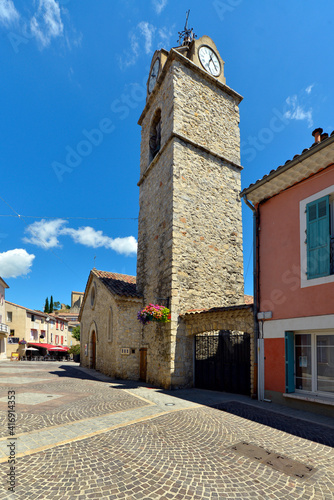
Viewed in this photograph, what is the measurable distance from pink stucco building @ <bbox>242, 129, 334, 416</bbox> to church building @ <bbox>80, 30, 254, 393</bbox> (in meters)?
1.57

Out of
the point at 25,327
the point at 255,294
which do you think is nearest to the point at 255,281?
the point at 255,294

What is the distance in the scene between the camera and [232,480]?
3.59 meters

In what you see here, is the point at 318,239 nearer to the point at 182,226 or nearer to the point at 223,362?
the point at 223,362

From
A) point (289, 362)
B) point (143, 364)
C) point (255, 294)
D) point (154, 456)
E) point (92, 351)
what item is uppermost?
point (255, 294)

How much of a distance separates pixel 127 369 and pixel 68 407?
5885 millimetres

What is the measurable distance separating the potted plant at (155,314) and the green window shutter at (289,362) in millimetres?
4121

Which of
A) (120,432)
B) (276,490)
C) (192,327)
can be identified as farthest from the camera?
(192,327)

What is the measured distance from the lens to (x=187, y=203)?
1160 centimetres

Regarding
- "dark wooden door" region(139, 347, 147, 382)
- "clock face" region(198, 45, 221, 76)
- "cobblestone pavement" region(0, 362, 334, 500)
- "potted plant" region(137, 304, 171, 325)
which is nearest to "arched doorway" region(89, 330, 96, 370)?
"dark wooden door" region(139, 347, 147, 382)

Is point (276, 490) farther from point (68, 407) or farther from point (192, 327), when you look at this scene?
point (192, 327)

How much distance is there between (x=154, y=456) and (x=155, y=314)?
5.75 meters

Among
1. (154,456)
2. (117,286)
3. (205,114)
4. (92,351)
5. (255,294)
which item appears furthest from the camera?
(92,351)

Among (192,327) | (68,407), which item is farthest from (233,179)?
(68,407)

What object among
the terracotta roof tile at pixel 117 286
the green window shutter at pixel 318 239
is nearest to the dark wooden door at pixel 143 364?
the terracotta roof tile at pixel 117 286
